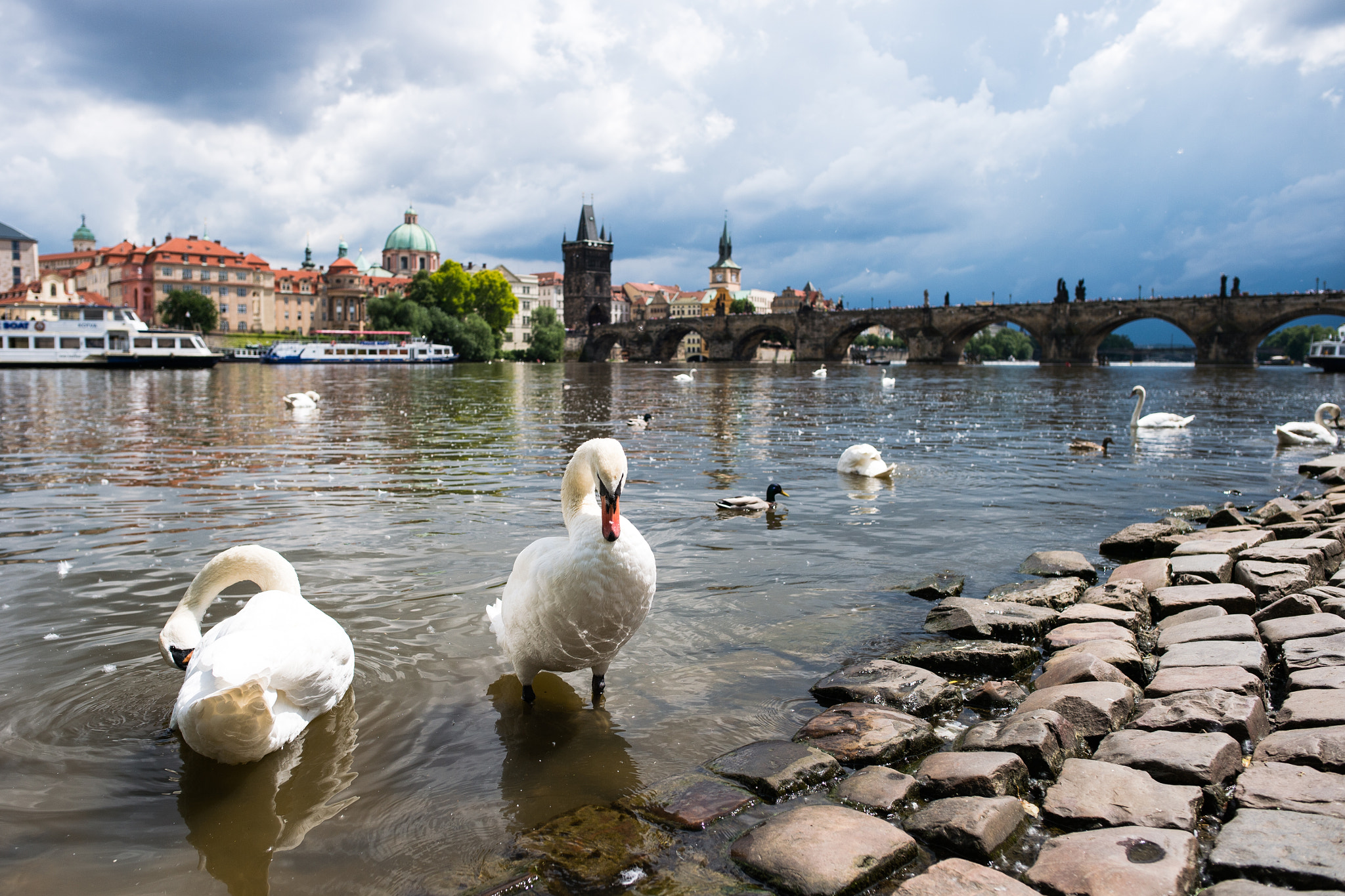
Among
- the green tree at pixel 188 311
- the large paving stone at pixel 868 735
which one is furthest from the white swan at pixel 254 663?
the green tree at pixel 188 311

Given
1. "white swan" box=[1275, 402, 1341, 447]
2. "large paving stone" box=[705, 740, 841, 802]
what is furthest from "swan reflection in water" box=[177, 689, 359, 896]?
"white swan" box=[1275, 402, 1341, 447]

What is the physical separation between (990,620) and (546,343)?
93.6 m

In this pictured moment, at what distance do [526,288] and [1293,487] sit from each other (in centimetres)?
14443

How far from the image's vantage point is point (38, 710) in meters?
3.64

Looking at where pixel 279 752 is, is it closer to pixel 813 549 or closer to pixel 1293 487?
pixel 813 549

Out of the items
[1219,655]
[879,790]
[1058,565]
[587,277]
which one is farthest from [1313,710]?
[587,277]

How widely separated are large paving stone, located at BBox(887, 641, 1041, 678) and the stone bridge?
70.4 meters

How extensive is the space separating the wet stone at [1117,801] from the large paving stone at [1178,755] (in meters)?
0.07

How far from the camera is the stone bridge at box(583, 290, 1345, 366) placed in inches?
2470

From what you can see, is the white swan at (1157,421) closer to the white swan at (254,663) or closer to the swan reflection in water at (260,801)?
the white swan at (254,663)

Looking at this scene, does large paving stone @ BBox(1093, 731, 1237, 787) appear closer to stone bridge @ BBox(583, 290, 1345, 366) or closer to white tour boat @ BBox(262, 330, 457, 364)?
stone bridge @ BBox(583, 290, 1345, 366)

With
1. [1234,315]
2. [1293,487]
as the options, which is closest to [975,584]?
[1293,487]

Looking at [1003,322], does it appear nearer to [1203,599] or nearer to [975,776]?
[1203,599]

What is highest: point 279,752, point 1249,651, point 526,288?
point 526,288
